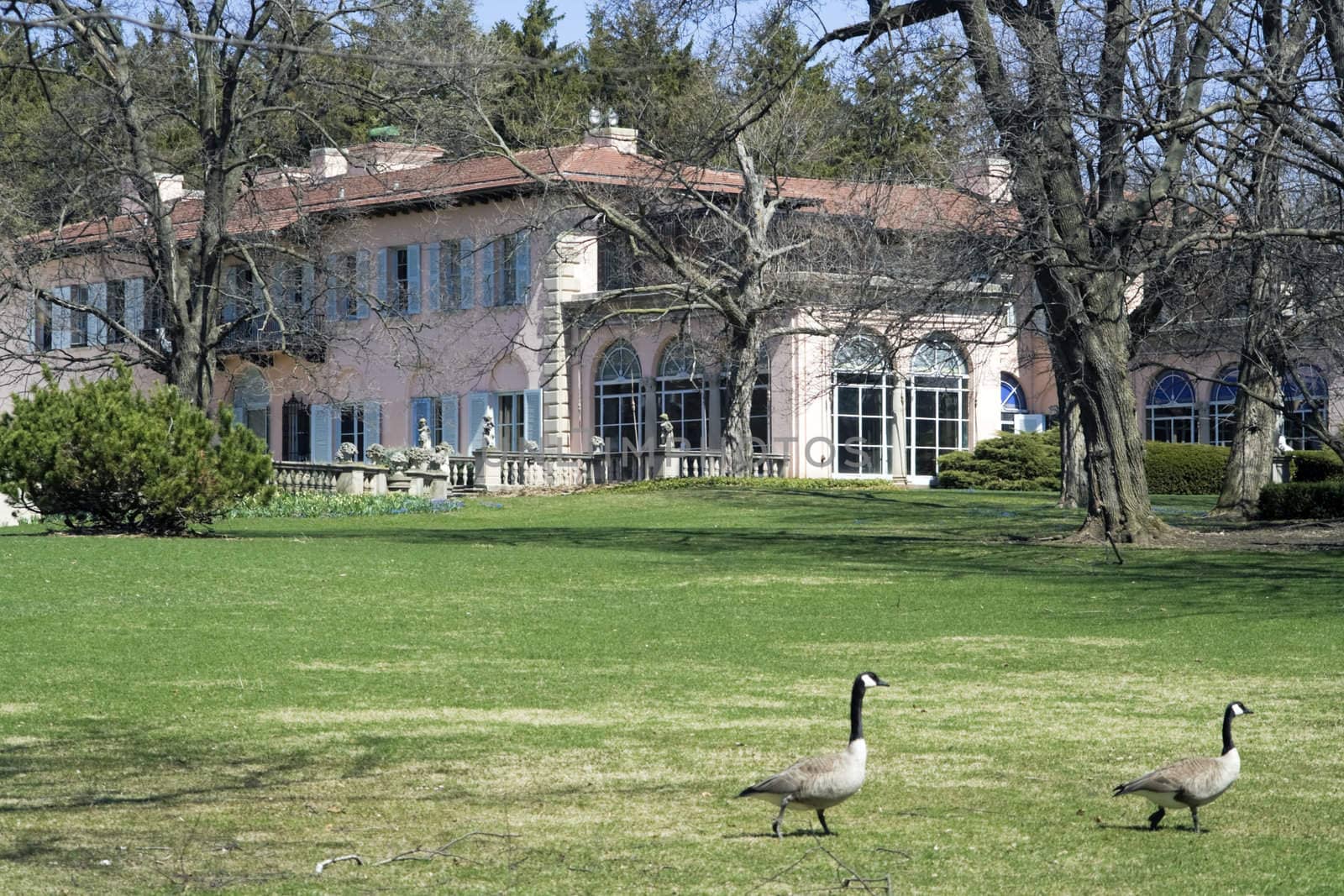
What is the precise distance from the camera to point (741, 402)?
45469 mm

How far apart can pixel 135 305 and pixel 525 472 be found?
17.2 m

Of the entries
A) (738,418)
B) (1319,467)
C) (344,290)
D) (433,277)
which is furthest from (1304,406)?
(433,277)

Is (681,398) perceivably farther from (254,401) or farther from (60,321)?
(60,321)

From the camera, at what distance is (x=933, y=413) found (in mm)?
51344

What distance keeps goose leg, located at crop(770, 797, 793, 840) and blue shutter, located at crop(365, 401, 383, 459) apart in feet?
157

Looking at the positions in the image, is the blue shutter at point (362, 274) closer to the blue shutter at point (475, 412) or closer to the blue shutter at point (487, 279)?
the blue shutter at point (487, 279)

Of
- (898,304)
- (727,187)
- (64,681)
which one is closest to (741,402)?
(727,187)

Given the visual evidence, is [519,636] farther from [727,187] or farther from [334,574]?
[727,187]

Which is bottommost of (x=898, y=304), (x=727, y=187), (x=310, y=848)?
(x=310, y=848)

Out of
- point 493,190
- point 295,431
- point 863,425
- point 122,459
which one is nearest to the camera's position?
point 122,459

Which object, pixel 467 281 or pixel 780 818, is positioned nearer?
pixel 780 818

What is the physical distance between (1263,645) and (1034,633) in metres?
1.99

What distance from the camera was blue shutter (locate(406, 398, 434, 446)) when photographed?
181 ft

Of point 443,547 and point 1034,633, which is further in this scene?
point 443,547
